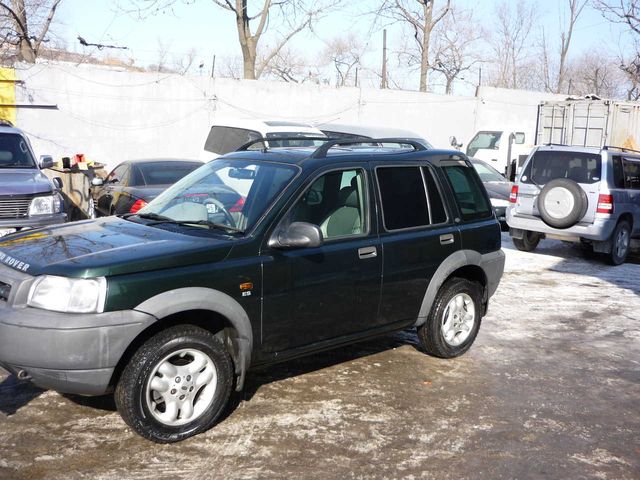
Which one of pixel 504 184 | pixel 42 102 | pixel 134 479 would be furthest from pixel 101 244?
pixel 42 102

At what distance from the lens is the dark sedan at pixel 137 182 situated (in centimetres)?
1000

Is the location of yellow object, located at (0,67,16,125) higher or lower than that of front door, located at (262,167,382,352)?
higher

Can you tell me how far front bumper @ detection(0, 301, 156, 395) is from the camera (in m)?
3.88

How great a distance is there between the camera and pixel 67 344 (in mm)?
3867

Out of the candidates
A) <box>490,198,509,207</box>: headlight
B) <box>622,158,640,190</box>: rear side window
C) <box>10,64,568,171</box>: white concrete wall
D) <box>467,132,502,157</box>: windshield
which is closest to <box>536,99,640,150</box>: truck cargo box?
<box>490,198,509,207</box>: headlight

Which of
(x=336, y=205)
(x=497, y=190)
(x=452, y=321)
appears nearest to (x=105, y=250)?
(x=336, y=205)

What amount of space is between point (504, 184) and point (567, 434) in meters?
11.2

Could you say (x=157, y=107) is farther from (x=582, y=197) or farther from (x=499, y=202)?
(x=582, y=197)

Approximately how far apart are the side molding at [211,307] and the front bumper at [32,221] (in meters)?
4.77

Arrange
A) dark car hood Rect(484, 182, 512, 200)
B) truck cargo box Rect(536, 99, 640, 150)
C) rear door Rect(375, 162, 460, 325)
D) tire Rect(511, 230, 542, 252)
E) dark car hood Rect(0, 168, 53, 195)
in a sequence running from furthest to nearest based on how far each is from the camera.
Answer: truck cargo box Rect(536, 99, 640, 150) → dark car hood Rect(484, 182, 512, 200) → tire Rect(511, 230, 542, 252) → dark car hood Rect(0, 168, 53, 195) → rear door Rect(375, 162, 460, 325)

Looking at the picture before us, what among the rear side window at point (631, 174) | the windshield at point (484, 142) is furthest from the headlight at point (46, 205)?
the windshield at point (484, 142)

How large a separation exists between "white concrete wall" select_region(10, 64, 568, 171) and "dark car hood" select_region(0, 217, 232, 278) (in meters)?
13.7

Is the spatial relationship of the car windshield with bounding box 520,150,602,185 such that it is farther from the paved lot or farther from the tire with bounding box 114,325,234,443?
the tire with bounding box 114,325,234,443

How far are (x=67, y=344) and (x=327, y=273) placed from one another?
5.86ft
